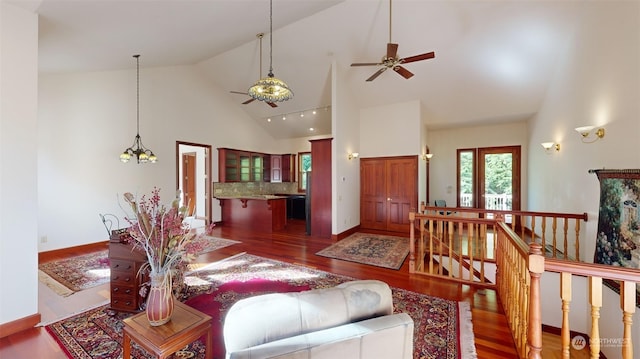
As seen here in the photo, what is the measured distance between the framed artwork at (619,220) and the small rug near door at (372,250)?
2.45 m

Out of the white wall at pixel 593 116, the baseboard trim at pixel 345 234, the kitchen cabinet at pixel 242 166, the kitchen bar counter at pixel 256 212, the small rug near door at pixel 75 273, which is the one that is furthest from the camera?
the kitchen cabinet at pixel 242 166

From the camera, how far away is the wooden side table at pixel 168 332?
1431 mm

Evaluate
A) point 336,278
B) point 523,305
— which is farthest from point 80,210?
point 523,305

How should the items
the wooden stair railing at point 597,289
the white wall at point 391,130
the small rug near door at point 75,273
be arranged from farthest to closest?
the white wall at point 391,130 < the small rug near door at point 75,273 < the wooden stair railing at point 597,289

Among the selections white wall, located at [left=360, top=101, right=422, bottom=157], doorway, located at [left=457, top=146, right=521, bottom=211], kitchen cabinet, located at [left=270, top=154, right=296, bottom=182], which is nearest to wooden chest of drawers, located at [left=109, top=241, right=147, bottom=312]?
white wall, located at [left=360, top=101, right=422, bottom=157]

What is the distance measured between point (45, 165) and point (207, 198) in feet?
11.2

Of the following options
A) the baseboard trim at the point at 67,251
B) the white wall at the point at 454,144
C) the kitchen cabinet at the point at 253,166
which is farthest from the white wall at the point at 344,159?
the baseboard trim at the point at 67,251

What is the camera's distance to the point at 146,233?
5.31ft

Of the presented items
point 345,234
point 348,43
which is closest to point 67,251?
point 345,234

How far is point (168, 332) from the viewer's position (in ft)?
4.93

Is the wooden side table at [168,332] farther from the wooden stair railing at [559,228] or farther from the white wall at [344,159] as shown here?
the white wall at [344,159]

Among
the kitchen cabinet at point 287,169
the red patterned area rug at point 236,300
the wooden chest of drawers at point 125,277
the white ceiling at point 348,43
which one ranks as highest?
the white ceiling at point 348,43

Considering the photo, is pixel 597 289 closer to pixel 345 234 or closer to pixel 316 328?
pixel 316 328

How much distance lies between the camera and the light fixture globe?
11.3 ft
